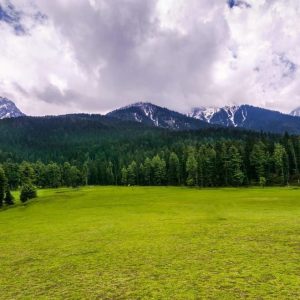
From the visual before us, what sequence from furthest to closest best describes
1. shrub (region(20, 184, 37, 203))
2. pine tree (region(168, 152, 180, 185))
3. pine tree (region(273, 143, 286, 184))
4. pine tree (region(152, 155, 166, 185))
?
pine tree (region(152, 155, 166, 185))
pine tree (region(168, 152, 180, 185))
pine tree (region(273, 143, 286, 184))
shrub (region(20, 184, 37, 203))

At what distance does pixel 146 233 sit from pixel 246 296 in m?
21.7

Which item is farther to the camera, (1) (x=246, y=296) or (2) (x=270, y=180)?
(2) (x=270, y=180)

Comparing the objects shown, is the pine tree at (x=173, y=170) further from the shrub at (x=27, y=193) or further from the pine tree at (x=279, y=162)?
the shrub at (x=27, y=193)

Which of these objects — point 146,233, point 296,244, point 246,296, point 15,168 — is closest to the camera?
point 246,296

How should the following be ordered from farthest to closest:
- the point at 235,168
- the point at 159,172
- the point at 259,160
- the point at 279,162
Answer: the point at 159,172, the point at 259,160, the point at 235,168, the point at 279,162

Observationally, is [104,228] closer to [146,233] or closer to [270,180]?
[146,233]

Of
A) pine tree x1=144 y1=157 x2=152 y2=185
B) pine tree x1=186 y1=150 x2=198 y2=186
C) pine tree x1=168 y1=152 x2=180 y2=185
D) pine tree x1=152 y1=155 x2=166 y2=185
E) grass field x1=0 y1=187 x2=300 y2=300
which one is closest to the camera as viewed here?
grass field x1=0 y1=187 x2=300 y2=300

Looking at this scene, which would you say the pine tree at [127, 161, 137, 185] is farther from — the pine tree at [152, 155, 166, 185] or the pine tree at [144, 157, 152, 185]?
the pine tree at [152, 155, 166, 185]

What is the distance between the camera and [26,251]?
102ft

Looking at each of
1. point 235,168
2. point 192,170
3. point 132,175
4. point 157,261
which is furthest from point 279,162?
point 157,261

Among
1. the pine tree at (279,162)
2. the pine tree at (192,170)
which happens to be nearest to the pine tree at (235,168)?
the pine tree at (279,162)

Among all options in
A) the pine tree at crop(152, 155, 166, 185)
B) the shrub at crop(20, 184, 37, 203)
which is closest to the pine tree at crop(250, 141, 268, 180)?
the pine tree at crop(152, 155, 166, 185)

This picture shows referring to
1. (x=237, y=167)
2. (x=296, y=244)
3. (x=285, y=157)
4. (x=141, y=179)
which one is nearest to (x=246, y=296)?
(x=296, y=244)

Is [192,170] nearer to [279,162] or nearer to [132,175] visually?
[279,162]
